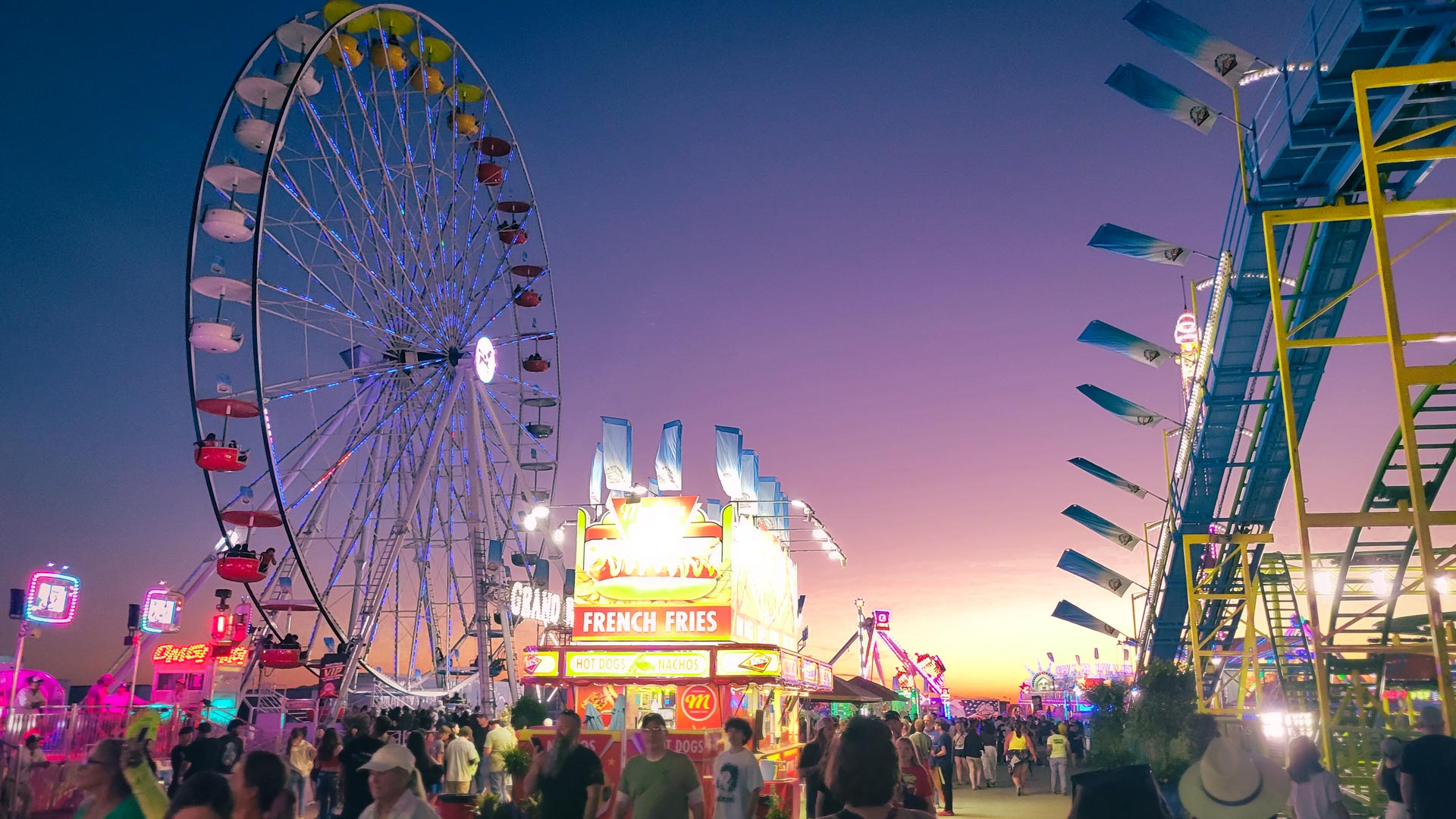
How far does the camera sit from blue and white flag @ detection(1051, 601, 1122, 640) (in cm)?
3253

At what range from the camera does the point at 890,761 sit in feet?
11.6

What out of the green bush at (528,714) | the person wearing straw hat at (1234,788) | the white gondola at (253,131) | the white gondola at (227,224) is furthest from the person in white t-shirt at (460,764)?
the white gondola at (253,131)

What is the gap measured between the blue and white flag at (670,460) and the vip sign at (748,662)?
22.4 feet

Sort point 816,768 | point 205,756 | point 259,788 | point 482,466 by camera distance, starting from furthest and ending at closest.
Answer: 1. point 482,466
2. point 205,756
3. point 816,768
4. point 259,788

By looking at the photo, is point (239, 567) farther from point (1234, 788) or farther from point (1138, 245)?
point (1234, 788)

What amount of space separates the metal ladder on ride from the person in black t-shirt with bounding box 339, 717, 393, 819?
423 inches

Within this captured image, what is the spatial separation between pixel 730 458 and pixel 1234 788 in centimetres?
1947

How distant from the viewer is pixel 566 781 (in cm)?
696

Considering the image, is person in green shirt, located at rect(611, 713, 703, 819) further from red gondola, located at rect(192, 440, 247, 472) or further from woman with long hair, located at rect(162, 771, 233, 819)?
red gondola, located at rect(192, 440, 247, 472)

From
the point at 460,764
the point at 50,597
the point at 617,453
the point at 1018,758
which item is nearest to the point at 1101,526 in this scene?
the point at 1018,758

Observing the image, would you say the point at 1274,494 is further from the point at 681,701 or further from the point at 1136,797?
the point at 1136,797

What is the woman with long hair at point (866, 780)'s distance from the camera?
11.2 feet

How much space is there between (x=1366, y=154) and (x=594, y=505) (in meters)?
16.8

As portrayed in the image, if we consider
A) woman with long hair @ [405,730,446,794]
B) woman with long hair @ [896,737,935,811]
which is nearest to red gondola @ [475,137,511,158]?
woman with long hair @ [405,730,446,794]
